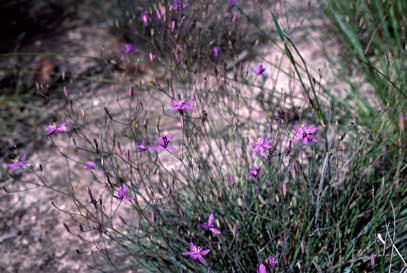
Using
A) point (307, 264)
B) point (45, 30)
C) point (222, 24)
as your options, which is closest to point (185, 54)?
point (222, 24)

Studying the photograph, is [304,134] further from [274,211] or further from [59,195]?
[59,195]

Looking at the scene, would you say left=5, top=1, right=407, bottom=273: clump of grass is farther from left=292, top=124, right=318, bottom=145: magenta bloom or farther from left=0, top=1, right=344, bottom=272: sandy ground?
left=0, top=1, right=344, bottom=272: sandy ground

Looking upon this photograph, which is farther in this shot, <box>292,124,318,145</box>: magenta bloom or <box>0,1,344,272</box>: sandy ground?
<box>0,1,344,272</box>: sandy ground

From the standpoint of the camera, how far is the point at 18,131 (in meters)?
3.48

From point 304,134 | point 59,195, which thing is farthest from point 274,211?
point 59,195

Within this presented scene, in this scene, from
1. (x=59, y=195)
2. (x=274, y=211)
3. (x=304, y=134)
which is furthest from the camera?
(x=59, y=195)

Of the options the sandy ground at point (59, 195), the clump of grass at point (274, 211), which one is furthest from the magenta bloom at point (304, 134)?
the sandy ground at point (59, 195)

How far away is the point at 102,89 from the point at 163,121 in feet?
2.05

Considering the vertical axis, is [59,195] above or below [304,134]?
below

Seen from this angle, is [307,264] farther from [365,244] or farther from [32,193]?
[32,193]

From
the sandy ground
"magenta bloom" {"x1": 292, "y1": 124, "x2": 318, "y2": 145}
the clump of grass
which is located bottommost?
the sandy ground

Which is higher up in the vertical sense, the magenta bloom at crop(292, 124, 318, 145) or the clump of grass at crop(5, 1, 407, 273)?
the magenta bloom at crop(292, 124, 318, 145)

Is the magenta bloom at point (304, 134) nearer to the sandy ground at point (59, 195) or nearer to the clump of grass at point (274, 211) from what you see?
the clump of grass at point (274, 211)

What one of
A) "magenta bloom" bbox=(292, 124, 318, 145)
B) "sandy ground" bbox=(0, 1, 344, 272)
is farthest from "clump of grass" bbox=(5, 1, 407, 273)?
"sandy ground" bbox=(0, 1, 344, 272)
